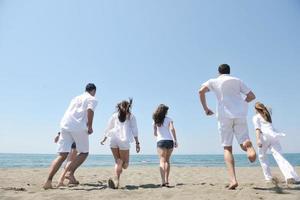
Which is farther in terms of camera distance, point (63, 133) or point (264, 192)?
point (63, 133)

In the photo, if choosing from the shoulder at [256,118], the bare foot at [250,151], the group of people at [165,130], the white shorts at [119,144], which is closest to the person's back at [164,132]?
the group of people at [165,130]

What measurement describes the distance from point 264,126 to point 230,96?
1.67 metres

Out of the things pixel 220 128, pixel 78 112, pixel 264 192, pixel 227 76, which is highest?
pixel 227 76

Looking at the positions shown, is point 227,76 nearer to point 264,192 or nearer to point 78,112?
point 264,192

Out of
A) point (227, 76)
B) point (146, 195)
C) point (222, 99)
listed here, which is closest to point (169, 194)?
point (146, 195)

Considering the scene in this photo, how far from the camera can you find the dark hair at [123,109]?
6.52 metres

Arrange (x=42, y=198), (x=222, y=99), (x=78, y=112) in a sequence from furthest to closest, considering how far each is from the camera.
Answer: (x=78, y=112), (x=222, y=99), (x=42, y=198)

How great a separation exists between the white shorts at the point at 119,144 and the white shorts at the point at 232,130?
1983mm

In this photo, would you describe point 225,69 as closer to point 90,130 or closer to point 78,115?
point 90,130

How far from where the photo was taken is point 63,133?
6.00 meters

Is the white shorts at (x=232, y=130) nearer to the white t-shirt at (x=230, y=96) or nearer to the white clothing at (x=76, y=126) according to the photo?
the white t-shirt at (x=230, y=96)

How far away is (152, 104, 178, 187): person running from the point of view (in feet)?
21.2

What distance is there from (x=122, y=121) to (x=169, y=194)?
2171 millimetres

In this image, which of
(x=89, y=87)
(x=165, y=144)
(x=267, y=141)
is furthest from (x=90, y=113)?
(x=267, y=141)
